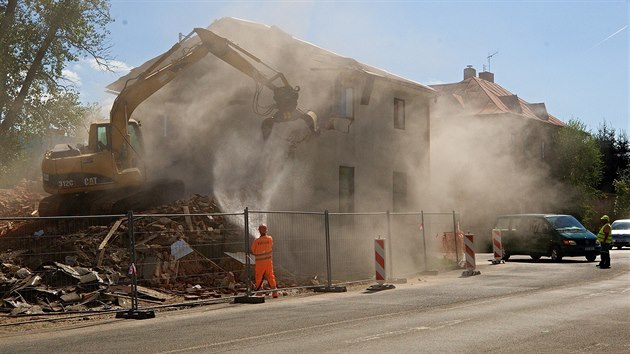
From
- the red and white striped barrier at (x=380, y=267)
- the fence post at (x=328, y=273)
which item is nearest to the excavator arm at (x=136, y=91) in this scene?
the fence post at (x=328, y=273)

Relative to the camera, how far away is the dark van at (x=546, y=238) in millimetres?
28469

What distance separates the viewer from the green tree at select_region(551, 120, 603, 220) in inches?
2488

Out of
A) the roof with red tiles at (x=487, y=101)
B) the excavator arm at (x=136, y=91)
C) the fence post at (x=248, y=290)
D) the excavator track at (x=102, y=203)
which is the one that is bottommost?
the fence post at (x=248, y=290)

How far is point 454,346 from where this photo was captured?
380 inches

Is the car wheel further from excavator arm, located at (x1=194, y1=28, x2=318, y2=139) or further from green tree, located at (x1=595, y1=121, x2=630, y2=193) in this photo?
green tree, located at (x1=595, y1=121, x2=630, y2=193)

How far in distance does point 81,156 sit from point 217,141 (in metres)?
7.81

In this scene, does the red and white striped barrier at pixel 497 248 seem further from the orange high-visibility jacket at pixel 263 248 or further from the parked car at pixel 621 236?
the parked car at pixel 621 236

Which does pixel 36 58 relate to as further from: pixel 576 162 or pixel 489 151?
pixel 576 162

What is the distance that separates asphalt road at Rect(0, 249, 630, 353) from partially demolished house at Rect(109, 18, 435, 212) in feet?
35.3

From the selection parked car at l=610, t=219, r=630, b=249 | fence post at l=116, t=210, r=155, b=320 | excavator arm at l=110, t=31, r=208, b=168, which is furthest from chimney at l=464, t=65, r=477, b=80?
fence post at l=116, t=210, r=155, b=320

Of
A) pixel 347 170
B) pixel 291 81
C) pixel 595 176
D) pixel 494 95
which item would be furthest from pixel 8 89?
pixel 595 176

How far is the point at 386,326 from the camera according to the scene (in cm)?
1166

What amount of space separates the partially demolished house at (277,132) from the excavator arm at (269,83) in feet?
8.65

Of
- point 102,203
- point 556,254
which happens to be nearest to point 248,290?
point 102,203
